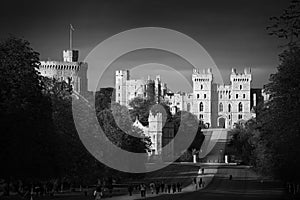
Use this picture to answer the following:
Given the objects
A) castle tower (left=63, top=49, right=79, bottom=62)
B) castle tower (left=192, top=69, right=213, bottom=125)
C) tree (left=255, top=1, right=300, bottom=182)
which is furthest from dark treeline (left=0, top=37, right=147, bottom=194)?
castle tower (left=192, top=69, right=213, bottom=125)

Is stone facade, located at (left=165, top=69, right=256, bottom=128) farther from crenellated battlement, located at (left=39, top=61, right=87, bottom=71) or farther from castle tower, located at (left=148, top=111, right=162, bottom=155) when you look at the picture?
castle tower, located at (left=148, top=111, right=162, bottom=155)

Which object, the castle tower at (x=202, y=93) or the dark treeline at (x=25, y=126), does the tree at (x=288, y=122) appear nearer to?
the dark treeline at (x=25, y=126)

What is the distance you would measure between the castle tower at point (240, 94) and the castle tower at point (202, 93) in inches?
233

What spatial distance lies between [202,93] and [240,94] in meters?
9.46

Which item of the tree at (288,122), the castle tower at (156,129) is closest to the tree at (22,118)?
the tree at (288,122)

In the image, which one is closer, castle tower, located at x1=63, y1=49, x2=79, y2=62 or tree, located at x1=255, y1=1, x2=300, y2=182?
tree, located at x1=255, y1=1, x2=300, y2=182

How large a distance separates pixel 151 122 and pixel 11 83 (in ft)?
259

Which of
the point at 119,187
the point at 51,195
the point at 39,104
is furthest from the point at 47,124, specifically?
the point at 119,187

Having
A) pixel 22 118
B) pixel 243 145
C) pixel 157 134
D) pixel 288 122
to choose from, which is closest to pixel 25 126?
pixel 22 118

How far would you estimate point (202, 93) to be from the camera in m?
194

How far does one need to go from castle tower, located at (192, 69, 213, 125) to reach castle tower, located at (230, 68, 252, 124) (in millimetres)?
5916

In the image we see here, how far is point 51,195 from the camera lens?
1770 inches

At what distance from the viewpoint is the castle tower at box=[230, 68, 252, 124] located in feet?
624

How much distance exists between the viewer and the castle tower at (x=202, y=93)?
189875 mm
